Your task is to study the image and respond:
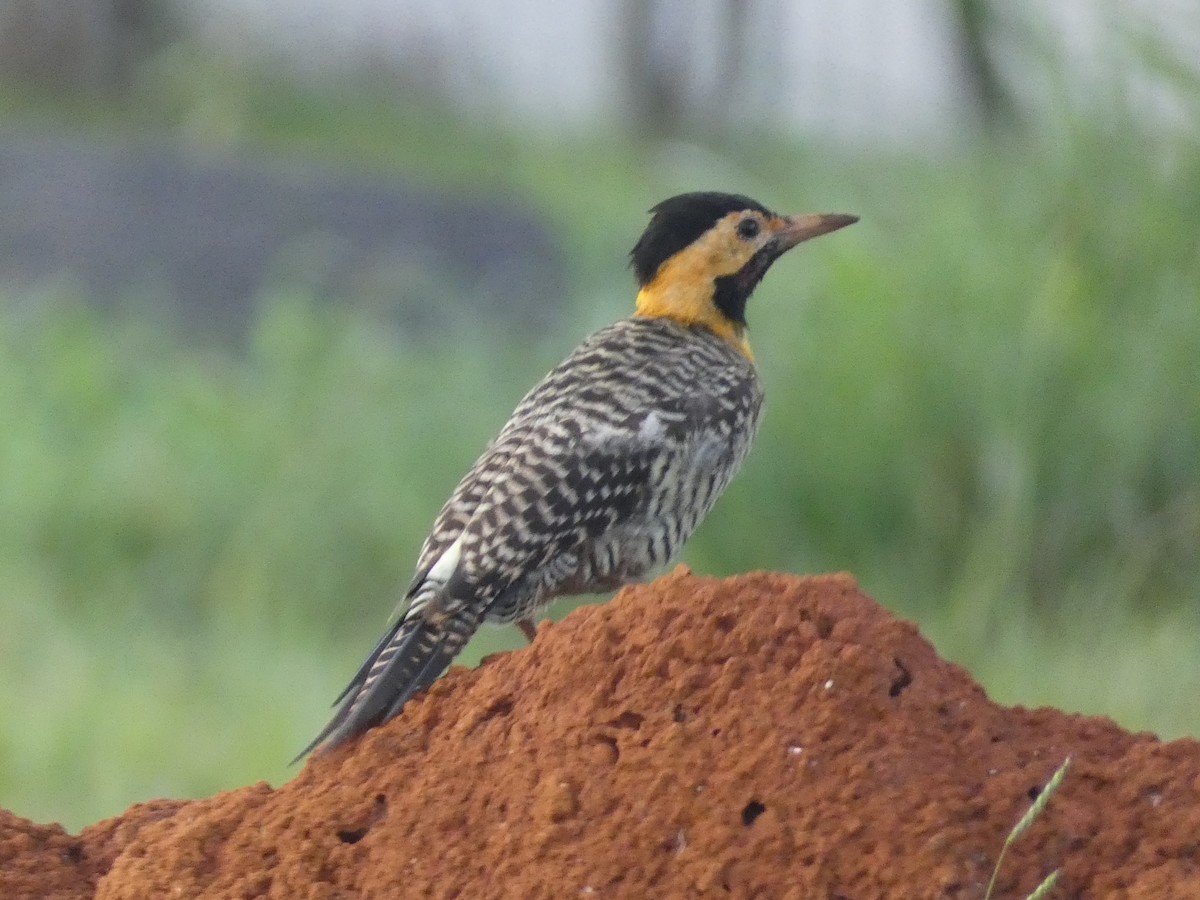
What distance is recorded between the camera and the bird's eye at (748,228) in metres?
4.34

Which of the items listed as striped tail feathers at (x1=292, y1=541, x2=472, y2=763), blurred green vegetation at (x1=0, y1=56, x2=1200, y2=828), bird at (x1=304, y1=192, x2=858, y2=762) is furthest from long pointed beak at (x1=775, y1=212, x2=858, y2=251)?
blurred green vegetation at (x1=0, y1=56, x2=1200, y2=828)

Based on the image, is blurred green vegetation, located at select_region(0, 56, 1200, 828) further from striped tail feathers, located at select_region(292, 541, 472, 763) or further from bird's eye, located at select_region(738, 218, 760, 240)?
striped tail feathers, located at select_region(292, 541, 472, 763)

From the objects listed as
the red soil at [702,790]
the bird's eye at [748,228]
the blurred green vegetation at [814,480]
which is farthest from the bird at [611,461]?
the blurred green vegetation at [814,480]

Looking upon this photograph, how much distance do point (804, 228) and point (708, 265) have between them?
0.76 feet

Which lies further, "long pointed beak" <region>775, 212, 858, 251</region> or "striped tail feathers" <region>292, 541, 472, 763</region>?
"long pointed beak" <region>775, 212, 858, 251</region>

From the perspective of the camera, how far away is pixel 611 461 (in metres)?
3.55

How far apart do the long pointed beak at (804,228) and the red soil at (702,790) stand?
1.82 m

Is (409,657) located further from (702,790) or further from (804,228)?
(804,228)

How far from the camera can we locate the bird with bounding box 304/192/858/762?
3.16m

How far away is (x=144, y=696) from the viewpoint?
623cm

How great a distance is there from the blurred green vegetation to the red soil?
2962mm

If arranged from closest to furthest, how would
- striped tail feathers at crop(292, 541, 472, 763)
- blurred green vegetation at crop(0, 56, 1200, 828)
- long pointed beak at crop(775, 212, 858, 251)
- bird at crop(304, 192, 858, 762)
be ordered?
striped tail feathers at crop(292, 541, 472, 763) < bird at crop(304, 192, 858, 762) < long pointed beak at crop(775, 212, 858, 251) < blurred green vegetation at crop(0, 56, 1200, 828)

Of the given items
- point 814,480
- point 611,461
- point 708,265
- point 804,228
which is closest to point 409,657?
point 611,461

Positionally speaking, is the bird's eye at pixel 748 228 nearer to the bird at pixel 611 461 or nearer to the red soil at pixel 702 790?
the bird at pixel 611 461
